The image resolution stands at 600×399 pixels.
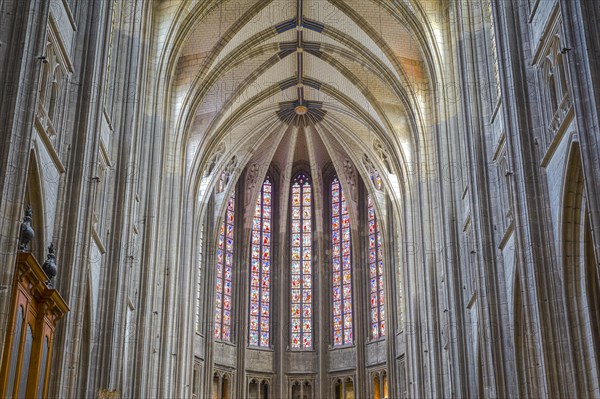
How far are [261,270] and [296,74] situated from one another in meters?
9.87

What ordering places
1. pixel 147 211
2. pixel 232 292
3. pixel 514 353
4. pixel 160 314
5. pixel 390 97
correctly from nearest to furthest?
pixel 514 353, pixel 147 211, pixel 160 314, pixel 390 97, pixel 232 292

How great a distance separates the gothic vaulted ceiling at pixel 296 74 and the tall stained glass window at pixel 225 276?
10.8ft

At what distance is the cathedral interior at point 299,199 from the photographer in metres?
13.6

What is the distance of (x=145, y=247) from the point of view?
24.9 meters

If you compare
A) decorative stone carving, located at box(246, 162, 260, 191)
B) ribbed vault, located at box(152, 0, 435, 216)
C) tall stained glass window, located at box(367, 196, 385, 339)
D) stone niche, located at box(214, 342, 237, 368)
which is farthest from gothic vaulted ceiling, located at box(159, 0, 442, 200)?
stone niche, located at box(214, 342, 237, 368)

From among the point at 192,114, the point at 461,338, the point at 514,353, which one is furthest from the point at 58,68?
the point at 192,114

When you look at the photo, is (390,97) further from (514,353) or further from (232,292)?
(514,353)

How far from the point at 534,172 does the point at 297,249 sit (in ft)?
83.2

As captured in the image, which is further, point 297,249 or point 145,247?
point 297,249

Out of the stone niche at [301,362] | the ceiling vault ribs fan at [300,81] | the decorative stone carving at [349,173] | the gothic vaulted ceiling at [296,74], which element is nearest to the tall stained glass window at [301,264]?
the stone niche at [301,362]

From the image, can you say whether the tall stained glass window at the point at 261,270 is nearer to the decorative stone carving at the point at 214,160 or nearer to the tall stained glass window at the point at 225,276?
the tall stained glass window at the point at 225,276

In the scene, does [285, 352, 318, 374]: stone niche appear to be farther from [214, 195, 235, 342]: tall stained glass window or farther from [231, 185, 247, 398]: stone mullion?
[214, 195, 235, 342]: tall stained glass window

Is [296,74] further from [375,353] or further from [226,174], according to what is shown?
[375,353]

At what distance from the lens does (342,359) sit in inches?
1506
